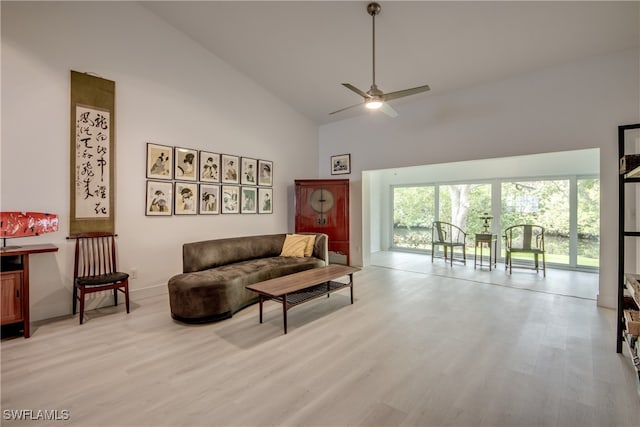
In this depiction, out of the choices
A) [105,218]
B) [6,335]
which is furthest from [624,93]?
[6,335]

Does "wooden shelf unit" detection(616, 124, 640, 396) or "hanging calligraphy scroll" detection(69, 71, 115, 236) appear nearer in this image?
"wooden shelf unit" detection(616, 124, 640, 396)

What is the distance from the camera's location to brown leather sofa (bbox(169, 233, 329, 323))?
3.19m

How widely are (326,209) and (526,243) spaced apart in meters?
3.85

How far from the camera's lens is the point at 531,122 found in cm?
420

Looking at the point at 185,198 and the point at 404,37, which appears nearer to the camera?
the point at 404,37

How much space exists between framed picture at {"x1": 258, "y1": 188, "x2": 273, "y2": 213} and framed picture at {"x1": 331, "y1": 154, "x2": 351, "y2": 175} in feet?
5.14

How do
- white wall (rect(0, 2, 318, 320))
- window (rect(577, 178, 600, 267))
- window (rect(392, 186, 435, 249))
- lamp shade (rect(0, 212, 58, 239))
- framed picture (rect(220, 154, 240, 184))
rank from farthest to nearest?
window (rect(392, 186, 435, 249))
window (rect(577, 178, 600, 267))
framed picture (rect(220, 154, 240, 184))
white wall (rect(0, 2, 318, 320))
lamp shade (rect(0, 212, 58, 239))

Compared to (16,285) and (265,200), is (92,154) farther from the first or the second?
(265,200)

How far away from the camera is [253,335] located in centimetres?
291

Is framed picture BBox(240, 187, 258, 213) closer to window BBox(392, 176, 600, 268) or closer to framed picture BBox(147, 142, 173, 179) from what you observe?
framed picture BBox(147, 142, 173, 179)

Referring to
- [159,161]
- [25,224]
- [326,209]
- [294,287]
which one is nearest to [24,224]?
[25,224]

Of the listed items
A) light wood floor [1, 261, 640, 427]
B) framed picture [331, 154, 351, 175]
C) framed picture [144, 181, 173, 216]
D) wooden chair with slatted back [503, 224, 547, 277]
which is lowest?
light wood floor [1, 261, 640, 427]

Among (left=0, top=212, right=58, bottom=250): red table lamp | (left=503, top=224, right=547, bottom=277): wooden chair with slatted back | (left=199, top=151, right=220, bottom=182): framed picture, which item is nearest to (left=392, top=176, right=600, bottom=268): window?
(left=503, top=224, right=547, bottom=277): wooden chair with slatted back

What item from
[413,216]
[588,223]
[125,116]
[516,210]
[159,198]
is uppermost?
[125,116]
